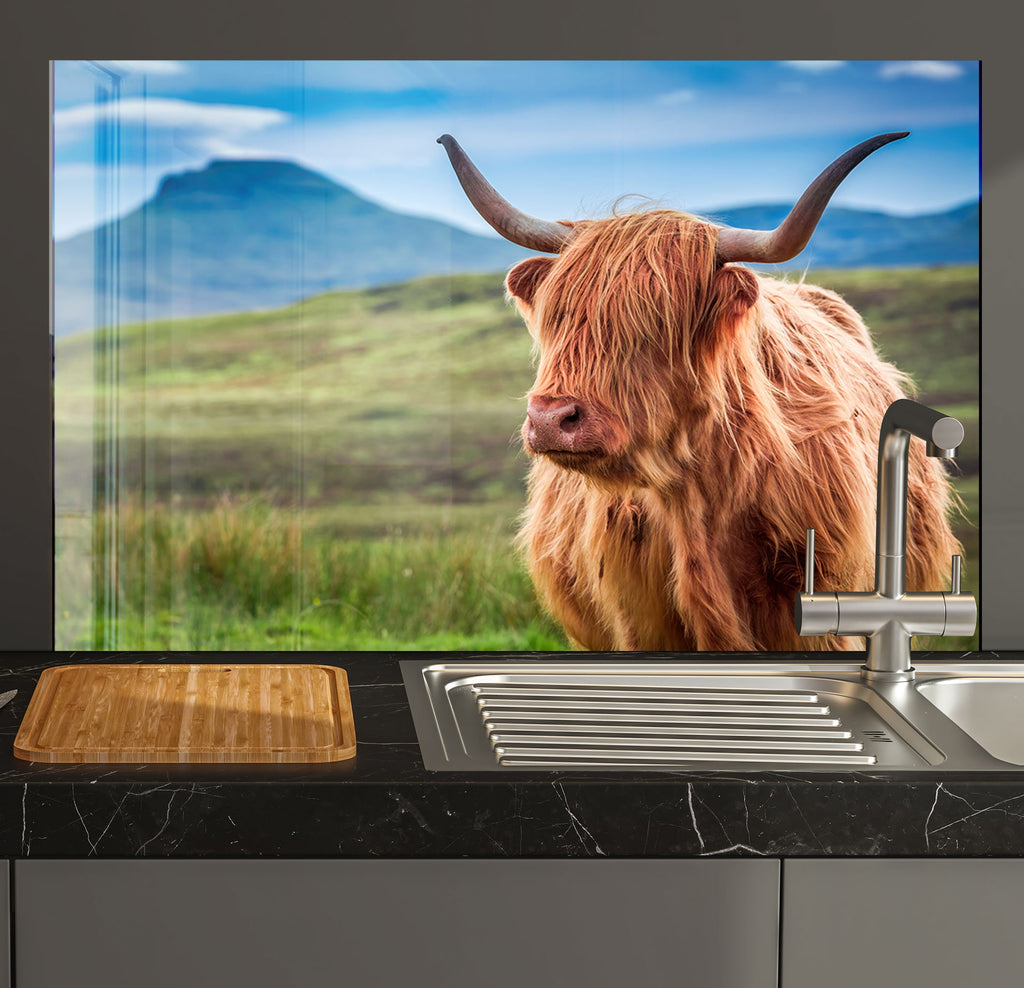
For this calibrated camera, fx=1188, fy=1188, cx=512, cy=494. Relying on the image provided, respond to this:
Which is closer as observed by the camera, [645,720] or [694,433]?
[645,720]

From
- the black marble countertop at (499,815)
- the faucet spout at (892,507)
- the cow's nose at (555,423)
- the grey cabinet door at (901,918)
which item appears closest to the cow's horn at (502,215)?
the cow's nose at (555,423)

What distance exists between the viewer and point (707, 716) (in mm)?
1791

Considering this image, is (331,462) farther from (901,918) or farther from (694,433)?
(901,918)

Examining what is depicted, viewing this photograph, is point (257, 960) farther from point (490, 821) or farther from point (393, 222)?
point (393, 222)

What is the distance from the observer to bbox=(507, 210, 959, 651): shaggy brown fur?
7.54ft

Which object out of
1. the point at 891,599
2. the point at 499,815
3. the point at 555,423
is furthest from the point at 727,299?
the point at 499,815

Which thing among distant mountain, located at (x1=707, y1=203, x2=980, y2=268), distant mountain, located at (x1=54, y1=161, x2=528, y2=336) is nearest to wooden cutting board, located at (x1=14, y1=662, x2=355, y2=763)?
distant mountain, located at (x1=54, y1=161, x2=528, y2=336)

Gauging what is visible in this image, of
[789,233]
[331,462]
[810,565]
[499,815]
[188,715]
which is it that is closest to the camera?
[499,815]

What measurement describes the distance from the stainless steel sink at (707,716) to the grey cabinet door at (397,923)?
14cm

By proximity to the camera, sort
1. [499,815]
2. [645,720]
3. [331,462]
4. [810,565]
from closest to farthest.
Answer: [499,815], [645,720], [810,565], [331,462]

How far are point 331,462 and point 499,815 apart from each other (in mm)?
1132

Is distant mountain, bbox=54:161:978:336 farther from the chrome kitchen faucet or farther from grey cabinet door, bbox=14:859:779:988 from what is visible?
grey cabinet door, bbox=14:859:779:988

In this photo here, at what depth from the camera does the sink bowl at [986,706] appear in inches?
76.2

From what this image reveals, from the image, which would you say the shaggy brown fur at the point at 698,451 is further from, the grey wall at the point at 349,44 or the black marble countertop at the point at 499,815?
the black marble countertop at the point at 499,815
